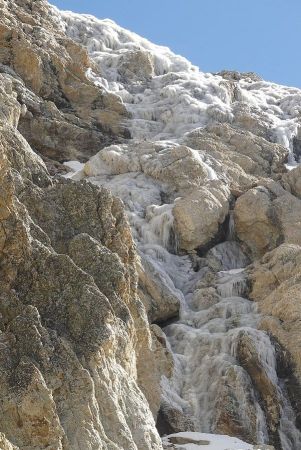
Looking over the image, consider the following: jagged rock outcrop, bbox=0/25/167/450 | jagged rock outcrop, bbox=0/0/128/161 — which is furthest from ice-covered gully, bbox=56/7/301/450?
jagged rock outcrop, bbox=0/25/167/450

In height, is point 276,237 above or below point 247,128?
below

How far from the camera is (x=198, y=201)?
32.0m

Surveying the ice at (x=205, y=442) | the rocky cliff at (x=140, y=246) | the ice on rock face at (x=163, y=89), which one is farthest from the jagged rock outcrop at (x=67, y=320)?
the ice on rock face at (x=163, y=89)

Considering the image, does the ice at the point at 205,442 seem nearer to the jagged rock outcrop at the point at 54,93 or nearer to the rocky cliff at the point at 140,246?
the rocky cliff at the point at 140,246

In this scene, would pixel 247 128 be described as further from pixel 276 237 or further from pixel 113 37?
pixel 113 37

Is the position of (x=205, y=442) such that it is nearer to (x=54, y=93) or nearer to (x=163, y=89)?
Answer: (x=54, y=93)

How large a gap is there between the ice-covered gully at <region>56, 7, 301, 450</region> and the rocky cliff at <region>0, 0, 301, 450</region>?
73mm

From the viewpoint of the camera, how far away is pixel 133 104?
4538 cm

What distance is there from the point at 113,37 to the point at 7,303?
41.3 m

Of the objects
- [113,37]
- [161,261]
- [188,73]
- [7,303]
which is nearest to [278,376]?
[161,261]

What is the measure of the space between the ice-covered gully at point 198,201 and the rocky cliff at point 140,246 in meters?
0.07

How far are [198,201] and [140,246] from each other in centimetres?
330

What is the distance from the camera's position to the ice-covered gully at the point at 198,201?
22.1 m

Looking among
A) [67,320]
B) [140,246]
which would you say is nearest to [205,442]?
[67,320]
